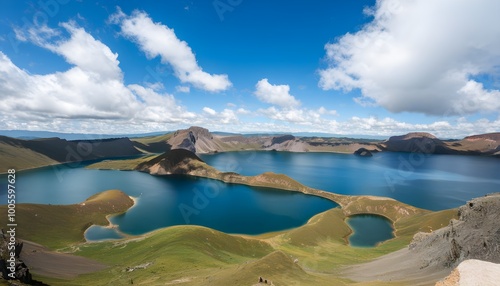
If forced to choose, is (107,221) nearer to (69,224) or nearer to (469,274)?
(69,224)

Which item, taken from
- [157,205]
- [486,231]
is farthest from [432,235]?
[157,205]

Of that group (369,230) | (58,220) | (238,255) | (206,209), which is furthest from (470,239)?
(58,220)

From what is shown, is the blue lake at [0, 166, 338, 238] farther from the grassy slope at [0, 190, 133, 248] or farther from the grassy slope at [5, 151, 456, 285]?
the grassy slope at [5, 151, 456, 285]

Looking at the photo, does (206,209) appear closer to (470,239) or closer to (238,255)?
(238,255)

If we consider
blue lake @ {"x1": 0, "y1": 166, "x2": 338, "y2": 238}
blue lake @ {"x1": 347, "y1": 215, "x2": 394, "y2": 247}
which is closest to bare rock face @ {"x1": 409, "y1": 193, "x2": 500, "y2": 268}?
blue lake @ {"x1": 347, "y1": 215, "x2": 394, "y2": 247}

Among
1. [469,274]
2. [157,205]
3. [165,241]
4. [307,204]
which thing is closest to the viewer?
[469,274]
